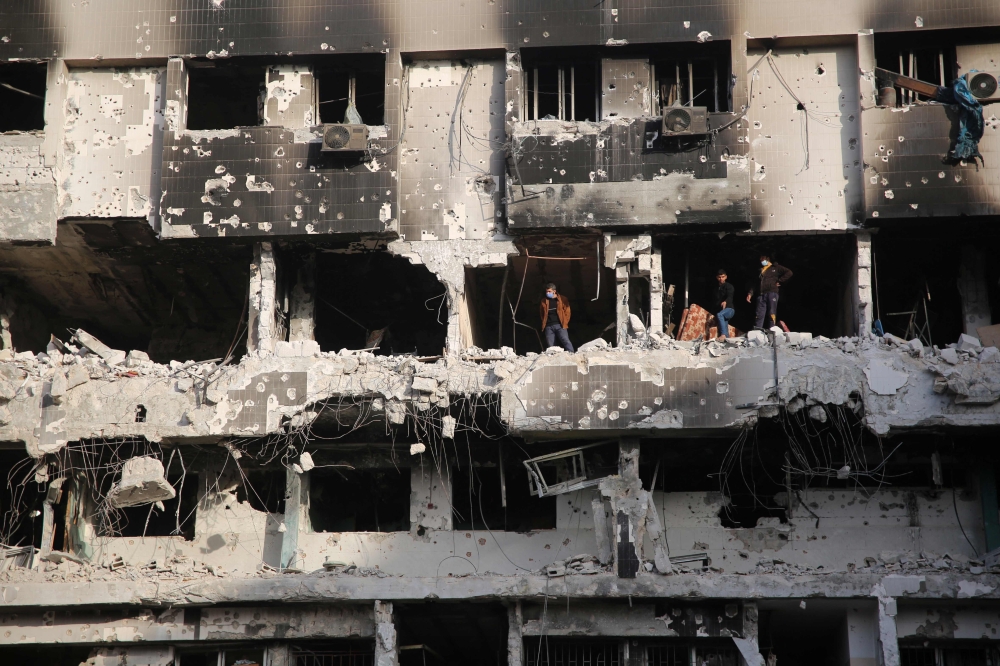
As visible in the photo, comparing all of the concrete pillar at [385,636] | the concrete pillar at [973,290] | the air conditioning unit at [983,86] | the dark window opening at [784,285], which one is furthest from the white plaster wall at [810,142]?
the concrete pillar at [385,636]

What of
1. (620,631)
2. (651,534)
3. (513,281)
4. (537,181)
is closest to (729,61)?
(537,181)

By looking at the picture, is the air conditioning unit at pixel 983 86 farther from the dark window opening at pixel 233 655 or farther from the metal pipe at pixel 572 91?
the dark window opening at pixel 233 655

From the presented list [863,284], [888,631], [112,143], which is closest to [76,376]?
[112,143]

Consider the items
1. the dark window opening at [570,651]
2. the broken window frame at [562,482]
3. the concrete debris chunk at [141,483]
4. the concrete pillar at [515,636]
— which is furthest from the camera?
the broken window frame at [562,482]

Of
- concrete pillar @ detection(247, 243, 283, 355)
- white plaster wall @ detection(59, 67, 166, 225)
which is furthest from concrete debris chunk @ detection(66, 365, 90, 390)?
white plaster wall @ detection(59, 67, 166, 225)

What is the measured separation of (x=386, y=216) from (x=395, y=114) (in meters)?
1.96

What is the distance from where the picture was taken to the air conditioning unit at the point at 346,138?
23.3 m

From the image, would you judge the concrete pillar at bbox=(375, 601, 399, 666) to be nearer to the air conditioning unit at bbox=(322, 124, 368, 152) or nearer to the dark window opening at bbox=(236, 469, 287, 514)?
the dark window opening at bbox=(236, 469, 287, 514)

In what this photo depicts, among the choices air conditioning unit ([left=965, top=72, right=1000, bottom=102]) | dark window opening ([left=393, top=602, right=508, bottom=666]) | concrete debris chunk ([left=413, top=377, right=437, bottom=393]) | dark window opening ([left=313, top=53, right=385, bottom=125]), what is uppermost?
dark window opening ([left=313, top=53, right=385, bottom=125])

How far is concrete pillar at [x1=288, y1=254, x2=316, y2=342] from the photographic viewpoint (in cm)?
2483

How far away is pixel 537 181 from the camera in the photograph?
76.1 feet

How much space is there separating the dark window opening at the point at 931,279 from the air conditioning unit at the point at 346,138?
30.0 ft

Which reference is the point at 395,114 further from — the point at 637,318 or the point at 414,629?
the point at 414,629

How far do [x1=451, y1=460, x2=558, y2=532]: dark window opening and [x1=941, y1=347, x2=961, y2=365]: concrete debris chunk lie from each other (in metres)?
7.19
